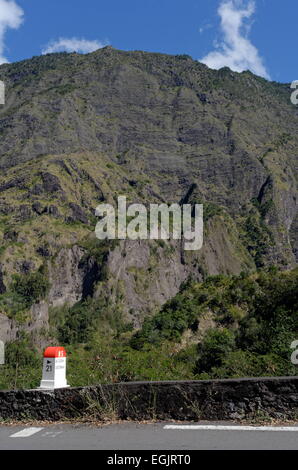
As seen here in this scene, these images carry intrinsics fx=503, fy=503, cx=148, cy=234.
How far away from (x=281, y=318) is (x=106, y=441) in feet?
113

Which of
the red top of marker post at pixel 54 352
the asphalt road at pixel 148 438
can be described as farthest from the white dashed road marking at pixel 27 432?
the red top of marker post at pixel 54 352

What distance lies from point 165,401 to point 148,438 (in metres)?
1.16

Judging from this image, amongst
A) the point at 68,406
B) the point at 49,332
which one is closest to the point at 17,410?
the point at 68,406

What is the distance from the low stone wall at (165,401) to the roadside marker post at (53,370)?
0.93 feet

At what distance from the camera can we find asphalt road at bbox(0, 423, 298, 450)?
6.06 meters

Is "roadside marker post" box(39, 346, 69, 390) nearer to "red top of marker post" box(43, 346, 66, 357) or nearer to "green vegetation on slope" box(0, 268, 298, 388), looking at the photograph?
"red top of marker post" box(43, 346, 66, 357)

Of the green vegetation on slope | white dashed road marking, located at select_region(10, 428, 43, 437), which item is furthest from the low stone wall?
the green vegetation on slope

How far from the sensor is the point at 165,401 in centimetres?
768

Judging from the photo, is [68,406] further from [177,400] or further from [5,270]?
[5,270]

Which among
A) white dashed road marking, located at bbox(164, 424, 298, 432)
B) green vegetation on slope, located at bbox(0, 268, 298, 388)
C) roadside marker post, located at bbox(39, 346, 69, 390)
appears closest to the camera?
white dashed road marking, located at bbox(164, 424, 298, 432)

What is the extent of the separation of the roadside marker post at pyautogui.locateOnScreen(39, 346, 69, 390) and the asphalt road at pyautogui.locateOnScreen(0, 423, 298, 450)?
100cm

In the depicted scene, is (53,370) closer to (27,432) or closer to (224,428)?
(27,432)

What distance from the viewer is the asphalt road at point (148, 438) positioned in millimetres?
6059

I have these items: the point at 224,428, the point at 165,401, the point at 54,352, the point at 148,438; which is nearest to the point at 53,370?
the point at 54,352
